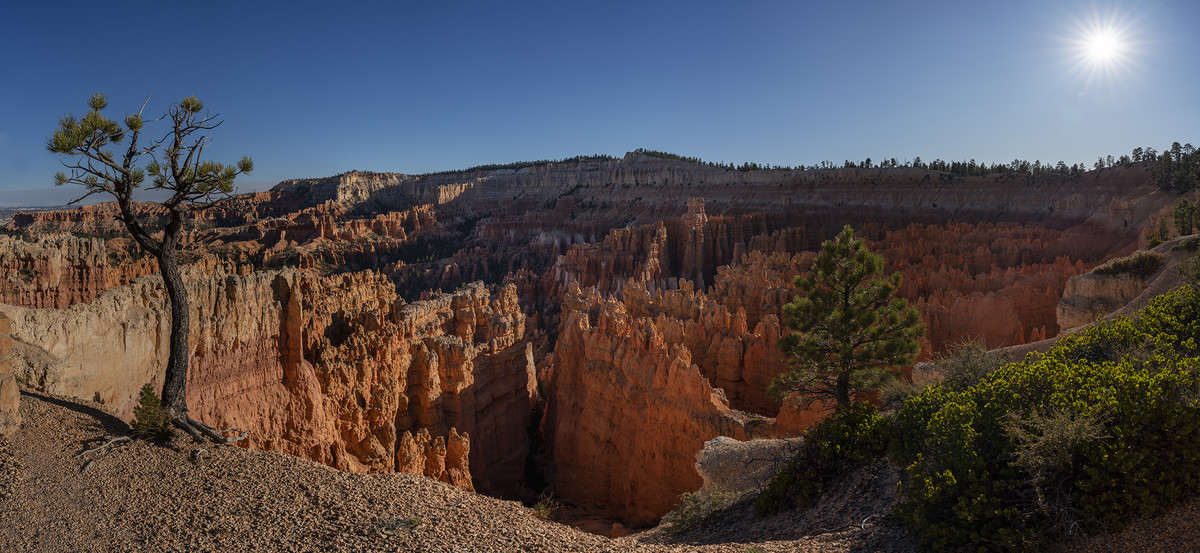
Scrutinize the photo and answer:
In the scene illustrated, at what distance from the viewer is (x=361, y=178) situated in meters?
144

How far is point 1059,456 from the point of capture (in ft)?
18.8

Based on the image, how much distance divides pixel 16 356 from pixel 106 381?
1.80 m

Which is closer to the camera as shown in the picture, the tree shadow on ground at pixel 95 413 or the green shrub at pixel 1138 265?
the tree shadow on ground at pixel 95 413

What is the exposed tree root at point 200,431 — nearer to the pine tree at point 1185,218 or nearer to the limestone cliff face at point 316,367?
the limestone cliff face at point 316,367

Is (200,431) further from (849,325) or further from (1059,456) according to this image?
(849,325)

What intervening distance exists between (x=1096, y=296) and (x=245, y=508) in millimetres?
21670

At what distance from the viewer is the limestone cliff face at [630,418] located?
16.7 metres

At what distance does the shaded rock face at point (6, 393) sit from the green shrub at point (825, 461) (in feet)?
32.8

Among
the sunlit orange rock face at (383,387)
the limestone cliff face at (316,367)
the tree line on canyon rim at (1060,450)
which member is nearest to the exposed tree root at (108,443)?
the limestone cliff face at (316,367)

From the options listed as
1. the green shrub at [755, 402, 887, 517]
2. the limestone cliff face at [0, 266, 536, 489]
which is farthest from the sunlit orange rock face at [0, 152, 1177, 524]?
the green shrub at [755, 402, 887, 517]

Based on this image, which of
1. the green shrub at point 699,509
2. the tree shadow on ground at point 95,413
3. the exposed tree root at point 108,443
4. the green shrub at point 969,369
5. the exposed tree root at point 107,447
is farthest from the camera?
the green shrub at point 699,509

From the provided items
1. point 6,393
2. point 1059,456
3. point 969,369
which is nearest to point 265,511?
point 6,393

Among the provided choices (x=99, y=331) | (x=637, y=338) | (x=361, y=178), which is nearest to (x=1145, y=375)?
(x=637, y=338)

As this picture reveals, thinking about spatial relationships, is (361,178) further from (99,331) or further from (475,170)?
(99,331)
